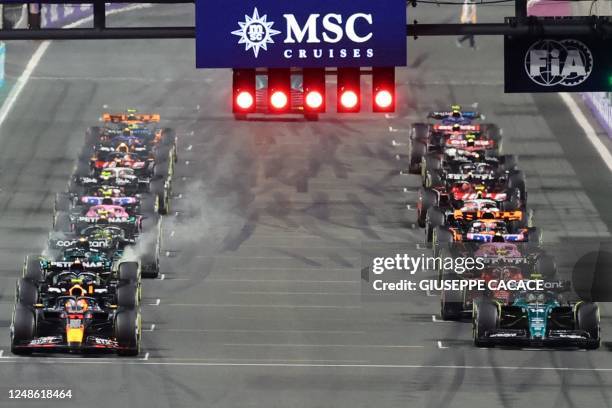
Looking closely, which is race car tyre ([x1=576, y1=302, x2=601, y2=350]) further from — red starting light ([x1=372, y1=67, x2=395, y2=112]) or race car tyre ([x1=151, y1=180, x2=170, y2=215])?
race car tyre ([x1=151, y1=180, x2=170, y2=215])

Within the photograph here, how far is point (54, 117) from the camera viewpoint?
70.4 m

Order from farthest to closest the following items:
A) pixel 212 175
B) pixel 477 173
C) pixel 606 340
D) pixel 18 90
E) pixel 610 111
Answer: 1. pixel 18 90
2. pixel 610 111
3. pixel 212 175
4. pixel 477 173
5. pixel 606 340

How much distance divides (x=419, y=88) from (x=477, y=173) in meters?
14.7

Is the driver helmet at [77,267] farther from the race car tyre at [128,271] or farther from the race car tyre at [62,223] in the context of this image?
the race car tyre at [62,223]

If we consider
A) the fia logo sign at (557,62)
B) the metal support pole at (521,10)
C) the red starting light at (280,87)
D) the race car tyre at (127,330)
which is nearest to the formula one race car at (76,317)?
the race car tyre at (127,330)

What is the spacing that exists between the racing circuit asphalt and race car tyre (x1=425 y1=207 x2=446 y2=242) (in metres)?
1.34

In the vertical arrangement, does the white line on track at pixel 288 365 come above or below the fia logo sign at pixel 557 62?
below

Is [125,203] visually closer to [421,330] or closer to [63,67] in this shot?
[421,330]

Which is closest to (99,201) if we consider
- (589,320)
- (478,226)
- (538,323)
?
(478,226)

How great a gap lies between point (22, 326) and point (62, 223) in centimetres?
1036

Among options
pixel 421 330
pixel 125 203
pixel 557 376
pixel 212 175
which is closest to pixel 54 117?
pixel 212 175

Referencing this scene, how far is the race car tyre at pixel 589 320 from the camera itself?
152ft

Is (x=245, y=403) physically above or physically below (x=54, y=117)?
below

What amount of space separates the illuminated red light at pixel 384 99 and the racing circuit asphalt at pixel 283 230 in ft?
20.9
